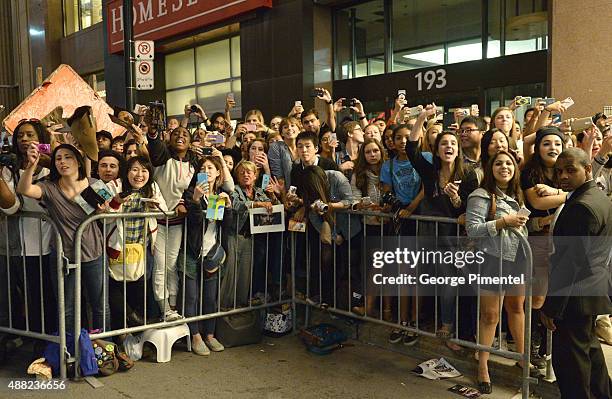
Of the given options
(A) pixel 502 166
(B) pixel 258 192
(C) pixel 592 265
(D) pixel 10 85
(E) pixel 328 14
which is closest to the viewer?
(C) pixel 592 265

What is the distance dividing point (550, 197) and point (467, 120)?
1238mm

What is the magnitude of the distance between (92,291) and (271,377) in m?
1.75

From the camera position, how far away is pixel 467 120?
5.55 m

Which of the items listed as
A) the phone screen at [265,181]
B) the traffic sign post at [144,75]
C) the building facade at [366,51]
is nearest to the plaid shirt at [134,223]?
the phone screen at [265,181]

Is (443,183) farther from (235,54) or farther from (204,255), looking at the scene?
(235,54)

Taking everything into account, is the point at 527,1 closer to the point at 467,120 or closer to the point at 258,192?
the point at 467,120

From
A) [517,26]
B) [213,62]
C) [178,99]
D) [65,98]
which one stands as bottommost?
[65,98]

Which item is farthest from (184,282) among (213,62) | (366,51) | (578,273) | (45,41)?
(45,41)

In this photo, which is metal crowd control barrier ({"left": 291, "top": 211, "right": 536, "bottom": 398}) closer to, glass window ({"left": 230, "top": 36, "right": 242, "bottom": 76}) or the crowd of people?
the crowd of people

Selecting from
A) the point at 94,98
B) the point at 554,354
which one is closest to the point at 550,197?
the point at 554,354

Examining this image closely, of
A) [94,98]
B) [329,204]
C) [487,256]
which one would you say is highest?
[94,98]

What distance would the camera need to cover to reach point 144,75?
920 centimetres

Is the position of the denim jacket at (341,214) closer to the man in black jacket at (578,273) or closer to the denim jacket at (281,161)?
the denim jacket at (281,161)

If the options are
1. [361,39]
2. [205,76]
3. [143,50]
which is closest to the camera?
[143,50]
